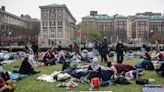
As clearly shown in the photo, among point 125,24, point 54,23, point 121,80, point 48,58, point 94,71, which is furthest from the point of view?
point 125,24

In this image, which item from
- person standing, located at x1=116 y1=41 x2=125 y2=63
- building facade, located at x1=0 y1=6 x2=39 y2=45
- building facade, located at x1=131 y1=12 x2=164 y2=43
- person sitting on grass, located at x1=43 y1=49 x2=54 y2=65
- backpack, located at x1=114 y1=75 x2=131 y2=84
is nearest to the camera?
backpack, located at x1=114 y1=75 x2=131 y2=84

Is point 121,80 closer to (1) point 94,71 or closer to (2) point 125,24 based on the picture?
(1) point 94,71

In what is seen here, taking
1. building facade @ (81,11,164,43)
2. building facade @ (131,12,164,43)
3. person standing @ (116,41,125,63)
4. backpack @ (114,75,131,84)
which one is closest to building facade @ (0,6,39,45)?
building facade @ (81,11,164,43)

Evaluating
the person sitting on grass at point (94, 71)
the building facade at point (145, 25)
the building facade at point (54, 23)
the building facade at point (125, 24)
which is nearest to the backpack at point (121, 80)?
the person sitting on grass at point (94, 71)

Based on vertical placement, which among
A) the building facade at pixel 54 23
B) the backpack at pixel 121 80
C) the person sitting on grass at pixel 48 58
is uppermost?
the building facade at pixel 54 23

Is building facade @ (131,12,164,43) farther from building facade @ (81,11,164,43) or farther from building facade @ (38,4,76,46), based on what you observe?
building facade @ (38,4,76,46)

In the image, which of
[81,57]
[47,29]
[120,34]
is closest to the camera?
[81,57]

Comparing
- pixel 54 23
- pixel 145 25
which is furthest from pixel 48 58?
pixel 145 25

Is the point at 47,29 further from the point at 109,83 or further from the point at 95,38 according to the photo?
the point at 109,83

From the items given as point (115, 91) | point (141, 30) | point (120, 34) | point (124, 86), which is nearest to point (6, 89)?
point (115, 91)

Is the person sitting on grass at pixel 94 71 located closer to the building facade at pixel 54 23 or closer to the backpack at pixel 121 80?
the backpack at pixel 121 80

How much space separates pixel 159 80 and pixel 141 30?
153333mm

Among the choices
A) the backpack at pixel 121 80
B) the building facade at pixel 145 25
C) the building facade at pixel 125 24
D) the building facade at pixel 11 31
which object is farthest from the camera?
the building facade at pixel 145 25

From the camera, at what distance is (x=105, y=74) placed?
13789 mm
